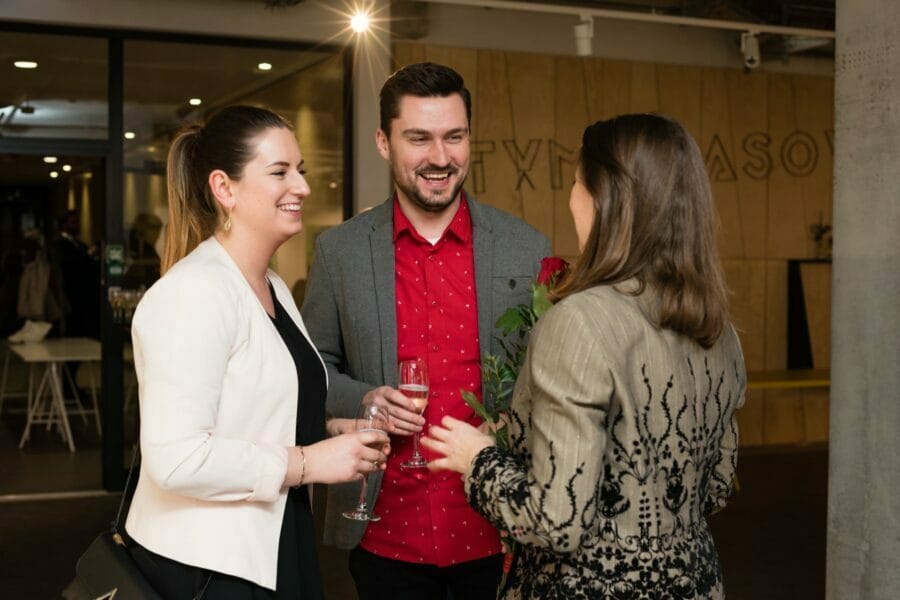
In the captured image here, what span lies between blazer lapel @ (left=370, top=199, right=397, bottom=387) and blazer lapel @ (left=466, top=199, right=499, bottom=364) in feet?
0.68

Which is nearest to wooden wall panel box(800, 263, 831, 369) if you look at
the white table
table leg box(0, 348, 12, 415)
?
the white table

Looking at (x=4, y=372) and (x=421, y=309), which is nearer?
(x=421, y=309)

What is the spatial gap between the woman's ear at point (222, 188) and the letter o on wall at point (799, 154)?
26.0ft

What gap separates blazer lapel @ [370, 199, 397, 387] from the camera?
266 centimetres

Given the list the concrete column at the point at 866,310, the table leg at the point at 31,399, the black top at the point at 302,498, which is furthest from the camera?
the table leg at the point at 31,399

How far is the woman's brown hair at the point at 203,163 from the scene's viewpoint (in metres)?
2.22

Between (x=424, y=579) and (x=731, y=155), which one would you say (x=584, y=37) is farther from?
(x=424, y=579)

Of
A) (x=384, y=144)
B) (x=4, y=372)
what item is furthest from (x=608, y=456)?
(x=4, y=372)

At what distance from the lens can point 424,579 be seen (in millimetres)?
2617

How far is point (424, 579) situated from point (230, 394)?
817 mm

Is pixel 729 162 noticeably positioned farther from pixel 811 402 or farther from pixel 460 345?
pixel 460 345

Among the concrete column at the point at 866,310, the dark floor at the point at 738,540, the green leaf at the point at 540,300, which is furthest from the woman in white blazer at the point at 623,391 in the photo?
the dark floor at the point at 738,540

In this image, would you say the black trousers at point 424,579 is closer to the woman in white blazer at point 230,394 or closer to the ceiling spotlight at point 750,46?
the woman in white blazer at point 230,394

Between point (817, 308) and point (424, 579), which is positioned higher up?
point (817, 308)
